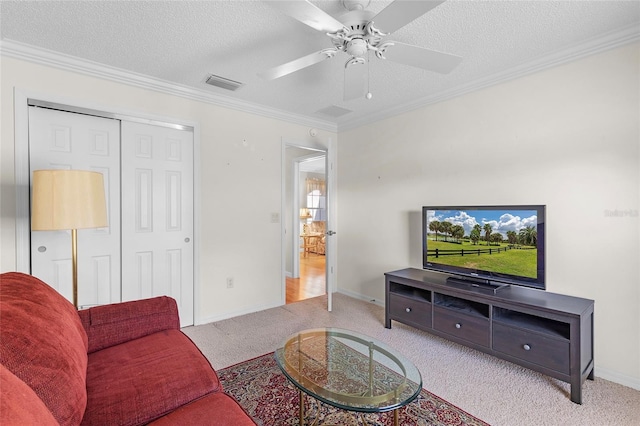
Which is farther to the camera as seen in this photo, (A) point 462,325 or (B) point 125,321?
(A) point 462,325

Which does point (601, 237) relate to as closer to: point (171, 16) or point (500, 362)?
point (500, 362)

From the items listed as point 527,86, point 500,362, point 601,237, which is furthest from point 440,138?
point 500,362

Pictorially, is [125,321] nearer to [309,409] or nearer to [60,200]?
[60,200]

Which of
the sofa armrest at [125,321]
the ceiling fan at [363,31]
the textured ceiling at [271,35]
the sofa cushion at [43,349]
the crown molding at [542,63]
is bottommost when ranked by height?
the sofa armrest at [125,321]

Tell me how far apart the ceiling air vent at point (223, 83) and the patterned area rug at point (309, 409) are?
2.50 metres

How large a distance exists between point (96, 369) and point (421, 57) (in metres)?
2.37

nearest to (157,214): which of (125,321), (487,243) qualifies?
(125,321)

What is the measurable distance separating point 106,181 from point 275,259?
6.30 ft

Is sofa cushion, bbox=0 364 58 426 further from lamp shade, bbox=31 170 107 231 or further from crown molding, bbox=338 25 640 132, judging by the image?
crown molding, bbox=338 25 640 132

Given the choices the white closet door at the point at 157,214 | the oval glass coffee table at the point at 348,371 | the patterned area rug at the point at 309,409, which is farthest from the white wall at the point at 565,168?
the white closet door at the point at 157,214

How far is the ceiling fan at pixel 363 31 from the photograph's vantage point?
138cm

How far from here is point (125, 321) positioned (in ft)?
5.75

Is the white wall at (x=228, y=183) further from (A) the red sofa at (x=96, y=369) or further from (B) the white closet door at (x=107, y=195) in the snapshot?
(A) the red sofa at (x=96, y=369)

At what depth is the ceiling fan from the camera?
138 centimetres
